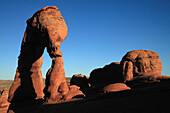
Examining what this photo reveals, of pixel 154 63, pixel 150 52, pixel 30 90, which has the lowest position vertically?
pixel 30 90

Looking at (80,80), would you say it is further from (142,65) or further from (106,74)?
(142,65)

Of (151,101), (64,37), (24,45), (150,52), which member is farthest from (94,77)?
(151,101)

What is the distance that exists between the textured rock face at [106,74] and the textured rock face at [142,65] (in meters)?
4.24

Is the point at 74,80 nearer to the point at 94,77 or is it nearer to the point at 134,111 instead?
the point at 94,77

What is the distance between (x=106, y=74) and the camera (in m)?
22.8

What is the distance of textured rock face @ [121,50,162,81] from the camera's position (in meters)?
15.6

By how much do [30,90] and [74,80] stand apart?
10.6 m

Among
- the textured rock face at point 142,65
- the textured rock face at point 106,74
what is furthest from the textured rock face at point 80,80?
the textured rock face at point 142,65

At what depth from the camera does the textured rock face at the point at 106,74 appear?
21.1 meters

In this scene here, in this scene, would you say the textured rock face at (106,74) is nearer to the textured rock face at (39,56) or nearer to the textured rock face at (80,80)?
the textured rock face at (80,80)

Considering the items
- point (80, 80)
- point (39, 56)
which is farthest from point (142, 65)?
point (80, 80)

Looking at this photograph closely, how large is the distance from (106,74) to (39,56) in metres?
10.7

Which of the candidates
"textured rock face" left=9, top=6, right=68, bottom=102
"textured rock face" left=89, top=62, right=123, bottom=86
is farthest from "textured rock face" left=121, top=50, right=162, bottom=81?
"textured rock face" left=9, top=6, right=68, bottom=102

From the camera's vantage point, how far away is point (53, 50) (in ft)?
37.5
